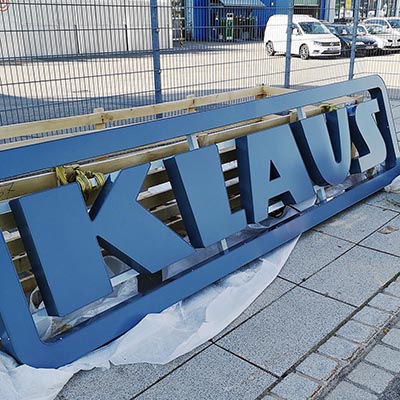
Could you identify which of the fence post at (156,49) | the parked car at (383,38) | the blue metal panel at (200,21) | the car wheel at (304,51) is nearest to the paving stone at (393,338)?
the fence post at (156,49)

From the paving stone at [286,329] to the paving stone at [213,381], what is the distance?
76 mm

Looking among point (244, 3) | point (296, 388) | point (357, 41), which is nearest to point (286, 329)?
point (296, 388)

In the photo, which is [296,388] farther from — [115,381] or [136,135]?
[136,135]

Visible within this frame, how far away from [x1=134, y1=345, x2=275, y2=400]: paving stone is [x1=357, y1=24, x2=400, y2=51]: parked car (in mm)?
10157

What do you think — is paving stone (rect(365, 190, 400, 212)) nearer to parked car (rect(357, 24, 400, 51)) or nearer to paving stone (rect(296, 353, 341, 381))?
paving stone (rect(296, 353, 341, 381))

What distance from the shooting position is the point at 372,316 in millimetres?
2564

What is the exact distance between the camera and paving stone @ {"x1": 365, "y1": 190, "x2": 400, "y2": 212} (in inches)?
155

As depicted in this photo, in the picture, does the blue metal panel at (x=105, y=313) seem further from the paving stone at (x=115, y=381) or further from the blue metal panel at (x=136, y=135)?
the blue metal panel at (x=136, y=135)

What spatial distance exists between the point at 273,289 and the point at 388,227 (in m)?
1.27

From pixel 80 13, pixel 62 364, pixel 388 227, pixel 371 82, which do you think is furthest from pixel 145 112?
pixel 62 364

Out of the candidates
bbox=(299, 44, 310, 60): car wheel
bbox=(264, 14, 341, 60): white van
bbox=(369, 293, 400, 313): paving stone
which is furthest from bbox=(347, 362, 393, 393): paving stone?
bbox=(299, 44, 310, 60): car wheel

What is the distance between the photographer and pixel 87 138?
2238 mm

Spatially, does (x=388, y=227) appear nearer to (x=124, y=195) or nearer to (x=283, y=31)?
(x=124, y=195)

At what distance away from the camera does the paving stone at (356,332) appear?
239 cm
